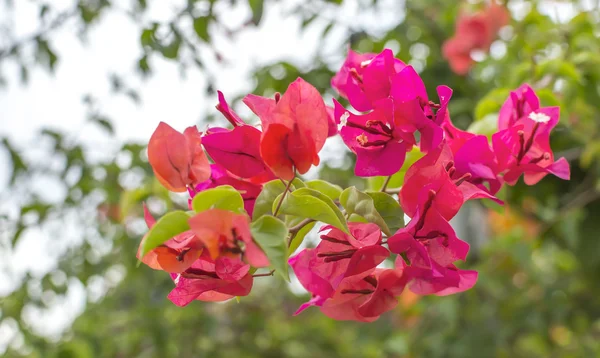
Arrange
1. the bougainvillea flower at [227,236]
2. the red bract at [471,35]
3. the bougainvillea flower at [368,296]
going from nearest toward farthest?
1. the bougainvillea flower at [227,236]
2. the bougainvillea flower at [368,296]
3. the red bract at [471,35]

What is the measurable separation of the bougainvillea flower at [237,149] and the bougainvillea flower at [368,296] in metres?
0.10

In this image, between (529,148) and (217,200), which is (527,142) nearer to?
(529,148)

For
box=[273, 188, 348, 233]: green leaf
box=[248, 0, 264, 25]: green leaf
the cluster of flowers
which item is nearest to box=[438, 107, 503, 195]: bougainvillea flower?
the cluster of flowers

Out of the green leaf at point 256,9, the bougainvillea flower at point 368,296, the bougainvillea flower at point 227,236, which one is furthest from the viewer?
the green leaf at point 256,9

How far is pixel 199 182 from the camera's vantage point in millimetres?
360

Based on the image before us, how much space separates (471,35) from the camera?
3.62 ft

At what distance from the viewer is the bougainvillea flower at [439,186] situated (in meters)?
0.34

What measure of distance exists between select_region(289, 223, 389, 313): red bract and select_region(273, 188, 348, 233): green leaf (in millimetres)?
21

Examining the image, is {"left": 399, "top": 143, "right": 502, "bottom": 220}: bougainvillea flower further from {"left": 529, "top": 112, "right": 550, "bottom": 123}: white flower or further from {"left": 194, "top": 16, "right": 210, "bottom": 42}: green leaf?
{"left": 194, "top": 16, "right": 210, "bottom": 42}: green leaf

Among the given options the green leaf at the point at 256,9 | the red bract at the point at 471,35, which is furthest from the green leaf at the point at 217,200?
the red bract at the point at 471,35

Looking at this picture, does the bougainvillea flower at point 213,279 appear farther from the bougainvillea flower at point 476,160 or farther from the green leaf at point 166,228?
the bougainvillea flower at point 476,160

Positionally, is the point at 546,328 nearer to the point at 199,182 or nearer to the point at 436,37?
the point at 436,37

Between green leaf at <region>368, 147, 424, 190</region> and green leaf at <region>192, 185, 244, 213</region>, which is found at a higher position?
green leaf at <region>192, 185, 244, 213</region>

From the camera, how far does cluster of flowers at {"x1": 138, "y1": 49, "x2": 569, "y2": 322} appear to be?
0.33 metres
